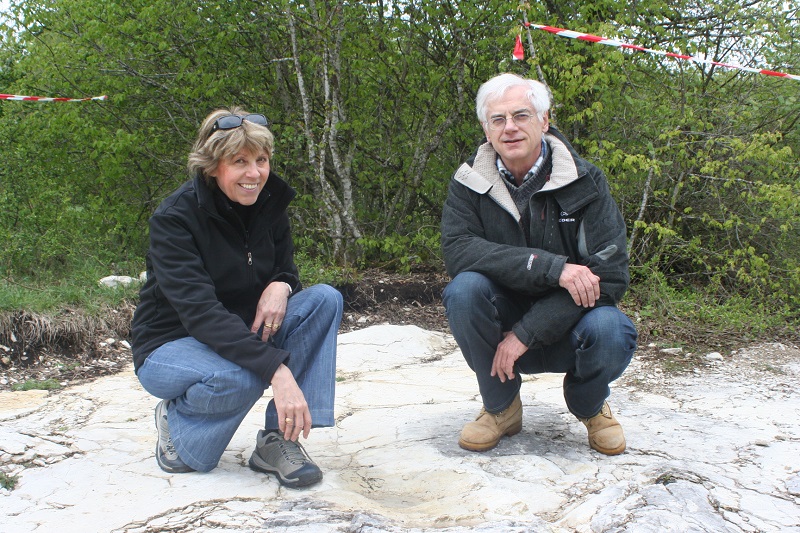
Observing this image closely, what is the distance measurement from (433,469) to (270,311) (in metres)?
0.85

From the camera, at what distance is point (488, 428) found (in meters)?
3.11

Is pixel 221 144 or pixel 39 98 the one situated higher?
pixel 39 98

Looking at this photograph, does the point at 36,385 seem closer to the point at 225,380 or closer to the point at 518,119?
the point at 225,380

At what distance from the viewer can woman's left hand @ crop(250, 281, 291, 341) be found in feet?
9.32

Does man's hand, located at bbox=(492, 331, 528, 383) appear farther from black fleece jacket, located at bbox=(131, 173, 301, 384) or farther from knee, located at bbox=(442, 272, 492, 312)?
black fleece jacket, located at bbox=(131, 173, 301, 384)

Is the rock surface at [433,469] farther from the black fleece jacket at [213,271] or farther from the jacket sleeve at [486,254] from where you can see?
the jacket sleeve at [486,254]

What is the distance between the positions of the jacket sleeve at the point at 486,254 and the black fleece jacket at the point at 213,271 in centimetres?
66

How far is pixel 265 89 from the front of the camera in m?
7.39

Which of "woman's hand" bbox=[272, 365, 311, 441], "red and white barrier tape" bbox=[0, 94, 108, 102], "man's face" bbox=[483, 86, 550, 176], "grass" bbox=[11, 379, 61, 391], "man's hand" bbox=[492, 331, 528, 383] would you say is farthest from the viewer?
"red and white barrier tape" bbox=[0, 94, 108, 102]

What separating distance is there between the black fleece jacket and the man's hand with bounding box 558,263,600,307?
1053 mm

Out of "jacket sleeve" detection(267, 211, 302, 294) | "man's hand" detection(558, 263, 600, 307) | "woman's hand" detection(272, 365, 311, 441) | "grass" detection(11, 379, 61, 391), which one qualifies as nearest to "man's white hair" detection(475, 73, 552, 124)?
"man's hand" detection(558, 263, 600, 307)

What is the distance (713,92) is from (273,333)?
486 cm

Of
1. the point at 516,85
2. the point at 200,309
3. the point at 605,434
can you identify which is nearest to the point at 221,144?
the point at 200,309

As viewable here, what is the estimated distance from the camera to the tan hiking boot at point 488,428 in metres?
3.09
